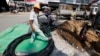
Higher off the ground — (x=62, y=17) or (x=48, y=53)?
(x=48, y=53)

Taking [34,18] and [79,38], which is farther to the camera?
[79,38]

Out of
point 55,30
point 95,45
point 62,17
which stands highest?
point 95,45

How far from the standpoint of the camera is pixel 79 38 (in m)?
9.58

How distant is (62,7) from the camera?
92.0ft

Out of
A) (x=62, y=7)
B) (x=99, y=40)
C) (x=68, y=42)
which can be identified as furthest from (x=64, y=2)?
(x=99, y=40)

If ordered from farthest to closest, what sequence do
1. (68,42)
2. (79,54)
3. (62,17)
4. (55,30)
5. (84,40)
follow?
(62,17) → (55,30) → (68,42) → (84,40) → (79,54)

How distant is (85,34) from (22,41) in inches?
106

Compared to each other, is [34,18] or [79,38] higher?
[34,18]

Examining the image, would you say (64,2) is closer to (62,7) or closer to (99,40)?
(62,7)

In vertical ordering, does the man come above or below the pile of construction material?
above

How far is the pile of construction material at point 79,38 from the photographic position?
835cm

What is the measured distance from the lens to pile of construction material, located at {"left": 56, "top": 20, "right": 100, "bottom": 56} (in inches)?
329

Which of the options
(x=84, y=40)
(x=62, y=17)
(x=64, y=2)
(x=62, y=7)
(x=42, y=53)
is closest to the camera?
(x=42, y=53)

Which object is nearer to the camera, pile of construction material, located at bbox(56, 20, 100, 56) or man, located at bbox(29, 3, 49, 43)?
pile of construction material, located at bbox(56, 20, 100, 56)
